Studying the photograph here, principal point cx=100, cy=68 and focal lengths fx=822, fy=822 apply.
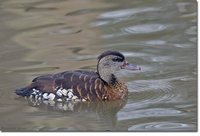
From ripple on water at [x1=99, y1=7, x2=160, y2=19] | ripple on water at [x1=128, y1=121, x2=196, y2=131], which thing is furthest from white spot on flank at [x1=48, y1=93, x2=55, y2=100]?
ripple on water at [x1=99, y1=7, x2=160, y2=19]

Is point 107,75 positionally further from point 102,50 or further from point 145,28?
point 145,28

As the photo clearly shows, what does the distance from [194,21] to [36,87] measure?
3351mm

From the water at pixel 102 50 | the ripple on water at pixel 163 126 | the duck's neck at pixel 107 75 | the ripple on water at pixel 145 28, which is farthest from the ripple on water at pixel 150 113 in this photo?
the ripple on water at pixel 145 28

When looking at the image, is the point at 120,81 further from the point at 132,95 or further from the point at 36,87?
the point at 36,87

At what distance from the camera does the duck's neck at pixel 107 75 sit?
8.70 metres

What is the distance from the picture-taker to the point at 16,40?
11.2m

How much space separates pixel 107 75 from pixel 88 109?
0.50 metres

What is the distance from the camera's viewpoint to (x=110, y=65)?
8.72 m

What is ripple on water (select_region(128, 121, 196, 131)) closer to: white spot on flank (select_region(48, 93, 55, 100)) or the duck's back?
the duck's back

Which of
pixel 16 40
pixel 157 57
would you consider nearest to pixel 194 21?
pixel 157 57

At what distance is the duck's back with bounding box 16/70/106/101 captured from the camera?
8.52 m

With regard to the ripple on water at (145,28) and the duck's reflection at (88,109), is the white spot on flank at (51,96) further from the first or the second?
the ripple on water at (145,28)

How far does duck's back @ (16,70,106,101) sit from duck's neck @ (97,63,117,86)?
0.17ft

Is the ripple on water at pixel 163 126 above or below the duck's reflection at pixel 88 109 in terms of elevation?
above
